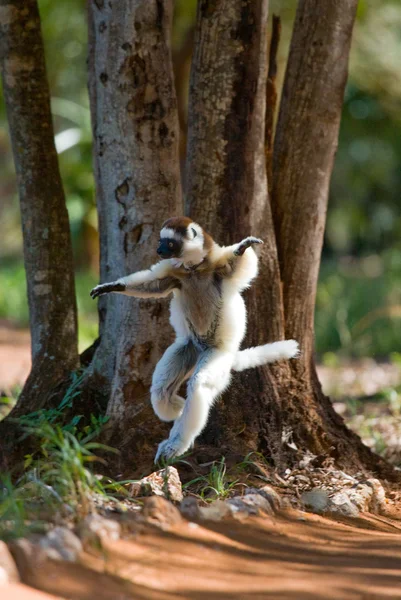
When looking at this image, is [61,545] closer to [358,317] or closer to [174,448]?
[174,448]

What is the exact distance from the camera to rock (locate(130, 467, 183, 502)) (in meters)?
4.10

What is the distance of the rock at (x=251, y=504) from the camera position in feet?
13.1

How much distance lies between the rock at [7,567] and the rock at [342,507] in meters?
2.13

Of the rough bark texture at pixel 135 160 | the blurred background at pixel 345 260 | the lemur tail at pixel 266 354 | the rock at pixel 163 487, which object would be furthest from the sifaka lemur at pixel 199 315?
the blurred background at pixel 345 260

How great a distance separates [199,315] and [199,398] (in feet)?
1.92

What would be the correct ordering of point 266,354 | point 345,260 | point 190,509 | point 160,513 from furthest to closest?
1. point 345,260
2. point 266,354
3. point 190,509
4. point 160,513

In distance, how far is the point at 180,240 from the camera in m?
4.19

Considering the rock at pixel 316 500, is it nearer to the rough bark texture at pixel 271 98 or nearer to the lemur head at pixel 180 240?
the lemur head at pixel 180 240

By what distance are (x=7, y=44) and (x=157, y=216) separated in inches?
69.7

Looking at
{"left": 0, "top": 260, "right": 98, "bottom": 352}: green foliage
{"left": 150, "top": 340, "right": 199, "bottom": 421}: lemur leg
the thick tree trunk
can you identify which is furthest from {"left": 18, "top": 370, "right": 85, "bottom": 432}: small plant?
{"left": 0, "top": 260, "right": 98, "bottom": 352}: green foliage

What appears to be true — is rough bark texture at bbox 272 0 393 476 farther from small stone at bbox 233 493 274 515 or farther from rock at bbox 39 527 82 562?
rock at bbox 39 527 82 562

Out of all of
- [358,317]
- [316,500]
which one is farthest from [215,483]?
[358,317]

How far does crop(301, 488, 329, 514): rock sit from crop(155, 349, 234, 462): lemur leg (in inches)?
31.2

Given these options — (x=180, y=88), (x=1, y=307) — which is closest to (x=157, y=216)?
(x=180, y=88)
